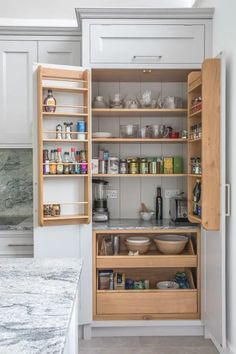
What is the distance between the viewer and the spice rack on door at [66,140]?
2.90m

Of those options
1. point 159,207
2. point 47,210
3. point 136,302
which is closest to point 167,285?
point 136,302

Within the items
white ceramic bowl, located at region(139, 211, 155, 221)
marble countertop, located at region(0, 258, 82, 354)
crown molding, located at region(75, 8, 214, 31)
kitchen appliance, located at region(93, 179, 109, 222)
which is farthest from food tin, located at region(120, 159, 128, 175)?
marble countertop, located at region(0, 258, 82, 354)

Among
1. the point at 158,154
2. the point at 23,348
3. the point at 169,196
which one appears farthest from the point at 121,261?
the point at 23,348

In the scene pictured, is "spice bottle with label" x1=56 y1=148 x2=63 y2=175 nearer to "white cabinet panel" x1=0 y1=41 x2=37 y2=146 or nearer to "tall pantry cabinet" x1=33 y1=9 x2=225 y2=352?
"tall pantry cabinet" x1=33 y1=9 x2=225 y2=352

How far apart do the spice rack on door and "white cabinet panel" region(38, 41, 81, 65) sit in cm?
45

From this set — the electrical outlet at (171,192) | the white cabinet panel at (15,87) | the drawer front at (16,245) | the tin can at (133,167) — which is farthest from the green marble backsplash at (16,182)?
the electrical outlet at (171,192)

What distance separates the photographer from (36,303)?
126cm

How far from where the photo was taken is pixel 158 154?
3.69m

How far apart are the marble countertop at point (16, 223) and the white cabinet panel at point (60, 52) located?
1.36 m

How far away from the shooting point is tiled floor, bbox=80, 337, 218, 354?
2.90m

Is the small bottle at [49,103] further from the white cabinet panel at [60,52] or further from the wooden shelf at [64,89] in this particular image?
the white cabinet panel at [60,52]

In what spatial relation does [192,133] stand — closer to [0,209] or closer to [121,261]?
[121,261]

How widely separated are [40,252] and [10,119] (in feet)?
3.77

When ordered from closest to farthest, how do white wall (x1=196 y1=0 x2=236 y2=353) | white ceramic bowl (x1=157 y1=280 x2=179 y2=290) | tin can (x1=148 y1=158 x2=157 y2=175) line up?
white wall (x1=196 y1=0 x2=236 y2=353), white ceramic bowl (x1=157 y1=280 x2=179 y2=290), tin can (x1=148 y1=158 x2=157 y2=175)
